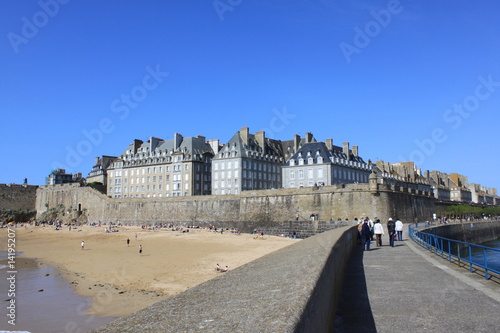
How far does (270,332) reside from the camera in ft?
7.40

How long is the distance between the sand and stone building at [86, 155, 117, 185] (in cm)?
4922

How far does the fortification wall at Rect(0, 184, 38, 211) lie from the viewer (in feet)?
267

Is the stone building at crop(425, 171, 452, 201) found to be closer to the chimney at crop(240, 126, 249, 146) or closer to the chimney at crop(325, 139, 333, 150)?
the chimney at crop(325, 139, 333, 150)

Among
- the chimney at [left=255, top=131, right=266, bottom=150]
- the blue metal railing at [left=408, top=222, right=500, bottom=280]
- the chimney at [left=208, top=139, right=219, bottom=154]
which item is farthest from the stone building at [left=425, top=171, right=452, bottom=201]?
the blue metal railing at [left=408, top=222, right=500, bottom=280]

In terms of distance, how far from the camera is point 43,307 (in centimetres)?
1490

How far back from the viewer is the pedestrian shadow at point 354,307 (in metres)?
5.76

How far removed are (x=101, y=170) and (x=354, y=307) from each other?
9133cm

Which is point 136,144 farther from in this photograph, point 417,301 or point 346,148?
point 417,301

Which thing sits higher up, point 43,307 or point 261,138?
point 261,138

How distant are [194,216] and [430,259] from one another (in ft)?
150

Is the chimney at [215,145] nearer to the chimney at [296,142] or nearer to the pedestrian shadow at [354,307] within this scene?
the chimney at [296,142]

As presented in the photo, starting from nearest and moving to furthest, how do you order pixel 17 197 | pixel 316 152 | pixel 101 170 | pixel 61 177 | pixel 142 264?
pixel 142 264 < pixel 316 152 < pixel 17 197 < pixel 101 170 < pixel 61 177

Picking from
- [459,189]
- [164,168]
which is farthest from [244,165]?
[459,189]

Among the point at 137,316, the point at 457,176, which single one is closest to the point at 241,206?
the point at 137,316
